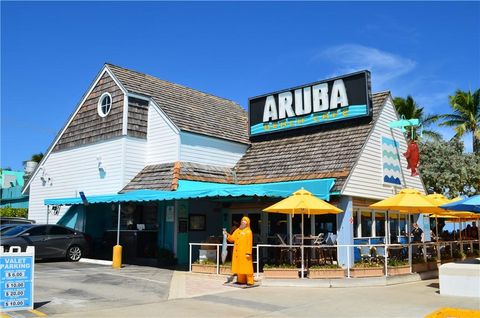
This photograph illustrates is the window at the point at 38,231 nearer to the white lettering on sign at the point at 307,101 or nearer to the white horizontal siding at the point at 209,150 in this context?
the white horizontal siding at the point at 209,150

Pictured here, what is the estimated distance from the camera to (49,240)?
1730cm

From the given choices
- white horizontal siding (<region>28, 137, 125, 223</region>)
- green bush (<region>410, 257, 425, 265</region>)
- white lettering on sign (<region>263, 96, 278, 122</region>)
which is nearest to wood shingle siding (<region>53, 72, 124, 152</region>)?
white horizontal siding (<region>28, 137, 125, 223</region>)

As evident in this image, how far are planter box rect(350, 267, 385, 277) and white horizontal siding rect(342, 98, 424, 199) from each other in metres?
2.85

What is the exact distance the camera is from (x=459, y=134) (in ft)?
120

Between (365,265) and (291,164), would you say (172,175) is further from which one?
(365,265)

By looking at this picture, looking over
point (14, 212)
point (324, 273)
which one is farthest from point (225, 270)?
point (14, 212)

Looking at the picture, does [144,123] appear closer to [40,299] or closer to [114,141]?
[114,141]

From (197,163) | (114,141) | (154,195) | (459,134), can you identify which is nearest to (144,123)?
(114,141)

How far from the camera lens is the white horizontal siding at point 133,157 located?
19953 millimetres

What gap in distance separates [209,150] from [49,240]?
718 centimetres

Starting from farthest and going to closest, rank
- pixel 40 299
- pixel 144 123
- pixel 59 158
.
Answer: pixel 59 158, pixel 144 123, pixel 40 299

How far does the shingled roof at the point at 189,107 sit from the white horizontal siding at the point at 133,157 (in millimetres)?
1867

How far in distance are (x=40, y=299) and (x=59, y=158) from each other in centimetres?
1457

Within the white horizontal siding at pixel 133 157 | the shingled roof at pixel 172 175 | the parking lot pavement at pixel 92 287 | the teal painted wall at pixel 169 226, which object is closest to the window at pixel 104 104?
the white horizontal siding at pixel 133 157
